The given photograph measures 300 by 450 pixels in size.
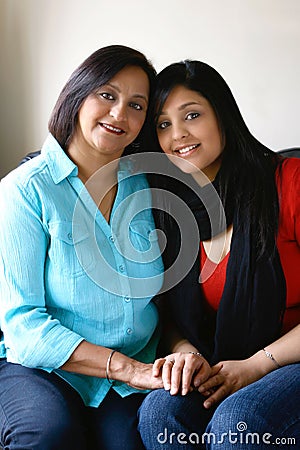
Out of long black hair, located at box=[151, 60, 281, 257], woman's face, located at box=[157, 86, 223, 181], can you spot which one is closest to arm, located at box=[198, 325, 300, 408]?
long black hair, located at box=[151, 60, 281, 257]

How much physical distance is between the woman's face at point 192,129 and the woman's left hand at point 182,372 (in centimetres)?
45

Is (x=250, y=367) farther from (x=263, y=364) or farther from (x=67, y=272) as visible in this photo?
(x=67, y=272)

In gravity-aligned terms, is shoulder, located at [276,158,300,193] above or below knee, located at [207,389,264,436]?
above

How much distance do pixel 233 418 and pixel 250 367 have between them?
0.64 feet

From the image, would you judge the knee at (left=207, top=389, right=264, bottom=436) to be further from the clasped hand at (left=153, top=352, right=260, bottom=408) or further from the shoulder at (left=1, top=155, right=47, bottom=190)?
the shoulder at (left=1, top=155, right=47, bottom=190)

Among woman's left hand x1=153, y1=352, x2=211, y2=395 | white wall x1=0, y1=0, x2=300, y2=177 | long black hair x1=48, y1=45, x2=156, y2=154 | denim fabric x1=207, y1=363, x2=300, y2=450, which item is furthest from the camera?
white wall x1=0, y1=0, x2=300, y2=177

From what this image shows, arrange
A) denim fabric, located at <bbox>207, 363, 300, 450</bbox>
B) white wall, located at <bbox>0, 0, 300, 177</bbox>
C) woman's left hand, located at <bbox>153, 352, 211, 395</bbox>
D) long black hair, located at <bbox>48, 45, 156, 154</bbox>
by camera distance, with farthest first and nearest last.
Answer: white wall, located at <bbox>0, 0, 300, 177</bbox>, long black hair, located at <bbox>48, 45, 156, 154</bbox>, woman's left hand, located at <bbox>153, 352, 211, 395</bbox>, denim fabric, located at <bbox>207, 363, 300, 450</bbox>

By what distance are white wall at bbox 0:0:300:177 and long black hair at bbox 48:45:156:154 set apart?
698 mm

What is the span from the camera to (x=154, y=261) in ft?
5.09

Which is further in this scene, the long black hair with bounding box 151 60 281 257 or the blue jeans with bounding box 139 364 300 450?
the long black hair with bounding box 151 60 281 257

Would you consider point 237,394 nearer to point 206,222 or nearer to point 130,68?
A: point 206,222

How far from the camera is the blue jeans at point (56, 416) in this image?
128cm

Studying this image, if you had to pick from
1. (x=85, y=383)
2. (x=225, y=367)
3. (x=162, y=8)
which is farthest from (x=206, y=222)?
(x=162, y=8)

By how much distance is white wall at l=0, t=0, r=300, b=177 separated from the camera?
2.12 meters
